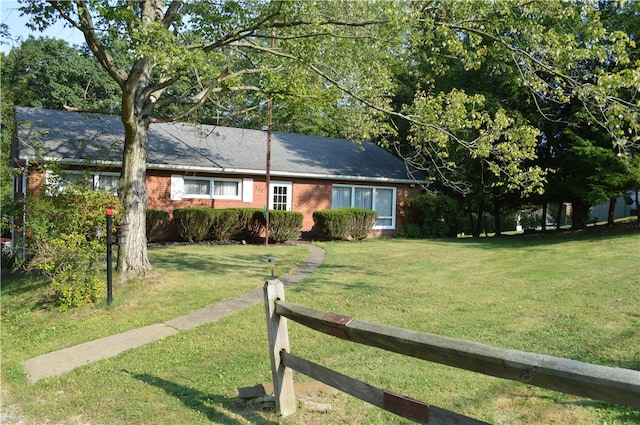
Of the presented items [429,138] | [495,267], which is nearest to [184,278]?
[429,138]

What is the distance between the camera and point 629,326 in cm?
622

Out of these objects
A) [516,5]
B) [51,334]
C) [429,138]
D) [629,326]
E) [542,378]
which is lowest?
[51,334]

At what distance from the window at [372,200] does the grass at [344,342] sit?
9596mm

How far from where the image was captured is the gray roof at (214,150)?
675 inches

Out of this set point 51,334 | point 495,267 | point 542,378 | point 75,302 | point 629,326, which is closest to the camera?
Result: point 542,378

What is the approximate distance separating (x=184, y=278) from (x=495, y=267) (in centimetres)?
740

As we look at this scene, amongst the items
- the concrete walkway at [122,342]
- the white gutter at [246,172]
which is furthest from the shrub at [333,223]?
the concrete walkway at [122,342]

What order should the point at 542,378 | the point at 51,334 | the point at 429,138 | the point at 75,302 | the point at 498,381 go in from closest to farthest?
the point at 542,378, the point at 498,381, the point at 51,334, the point at 75,302, the point at 429,138

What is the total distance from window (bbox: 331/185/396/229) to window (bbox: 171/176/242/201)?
4.61 metres

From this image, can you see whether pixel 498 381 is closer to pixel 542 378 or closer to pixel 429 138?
pixel 542 378

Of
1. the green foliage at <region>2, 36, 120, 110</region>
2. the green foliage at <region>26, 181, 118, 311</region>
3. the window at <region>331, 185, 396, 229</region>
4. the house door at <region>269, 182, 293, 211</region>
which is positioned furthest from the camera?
the green foliage at <region>2, 36, 120, 110</region>

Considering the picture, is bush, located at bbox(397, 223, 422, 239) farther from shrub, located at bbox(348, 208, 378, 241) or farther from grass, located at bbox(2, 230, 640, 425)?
grass, located at bbox(2, 230, 640, 425)

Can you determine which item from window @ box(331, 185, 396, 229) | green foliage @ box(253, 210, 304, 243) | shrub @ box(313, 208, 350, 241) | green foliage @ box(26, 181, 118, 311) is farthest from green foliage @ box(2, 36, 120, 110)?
green foliage @ box(26, 181, 118, 311)

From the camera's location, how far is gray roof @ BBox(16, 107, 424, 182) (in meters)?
17.2
